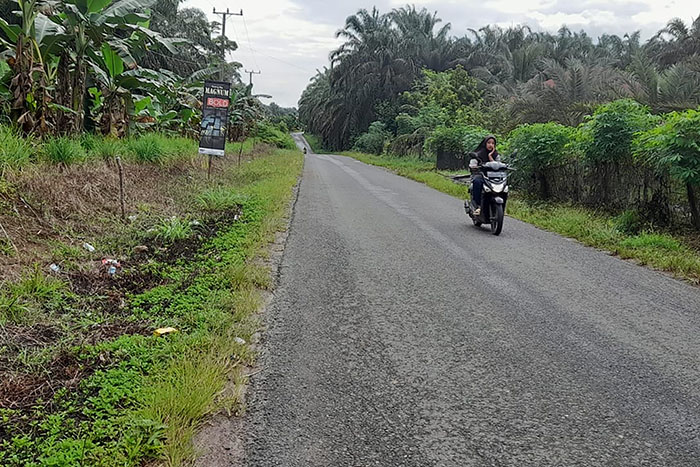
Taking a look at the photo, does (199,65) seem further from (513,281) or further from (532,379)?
(532,379)

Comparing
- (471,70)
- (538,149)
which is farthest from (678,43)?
(538,149)

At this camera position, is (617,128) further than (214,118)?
No

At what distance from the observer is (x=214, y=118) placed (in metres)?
12.6

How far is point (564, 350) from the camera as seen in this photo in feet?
14.0

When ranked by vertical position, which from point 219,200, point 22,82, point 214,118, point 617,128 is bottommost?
point 219,200

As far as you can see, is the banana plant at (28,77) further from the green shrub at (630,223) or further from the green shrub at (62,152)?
the green shrub at (630,223)

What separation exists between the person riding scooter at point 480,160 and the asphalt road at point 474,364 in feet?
7.91

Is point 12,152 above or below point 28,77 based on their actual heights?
below

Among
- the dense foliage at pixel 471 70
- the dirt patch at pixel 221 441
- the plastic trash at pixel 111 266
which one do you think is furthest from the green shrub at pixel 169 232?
the dense foliage at pixel 471 70

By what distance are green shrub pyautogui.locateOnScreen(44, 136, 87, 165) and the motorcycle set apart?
20.4ft

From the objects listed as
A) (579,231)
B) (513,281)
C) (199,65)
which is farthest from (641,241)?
(199,65)

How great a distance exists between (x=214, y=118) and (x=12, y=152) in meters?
6.03

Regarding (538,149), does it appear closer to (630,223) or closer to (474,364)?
(630,223)

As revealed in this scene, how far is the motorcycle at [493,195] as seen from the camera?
9250 millimetres
